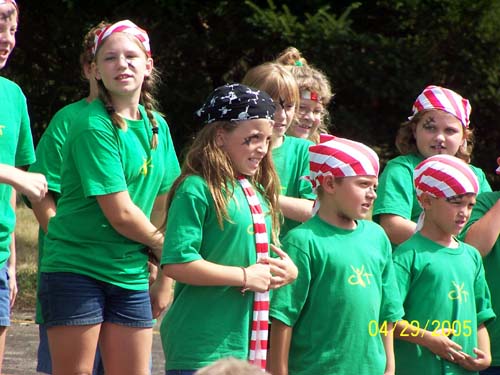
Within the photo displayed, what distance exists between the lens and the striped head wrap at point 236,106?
13.9 feet

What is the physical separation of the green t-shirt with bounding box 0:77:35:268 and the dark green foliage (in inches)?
292

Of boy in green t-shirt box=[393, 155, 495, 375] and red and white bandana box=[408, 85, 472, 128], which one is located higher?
red and white bandana box=[408, 85, 472, 128]

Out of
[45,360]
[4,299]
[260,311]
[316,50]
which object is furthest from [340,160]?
[316,50]

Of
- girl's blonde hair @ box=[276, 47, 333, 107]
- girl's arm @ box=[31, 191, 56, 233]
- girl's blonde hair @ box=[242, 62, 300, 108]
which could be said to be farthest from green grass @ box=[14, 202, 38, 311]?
girl's blonde hair @ box=[242, 62, 300, 108]

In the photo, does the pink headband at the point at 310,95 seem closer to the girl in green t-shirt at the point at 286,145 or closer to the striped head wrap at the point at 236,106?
the girl in green t-shirt at the point at 286,145

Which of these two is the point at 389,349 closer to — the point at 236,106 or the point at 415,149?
the point at 236,106

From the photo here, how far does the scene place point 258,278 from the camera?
4066 mm

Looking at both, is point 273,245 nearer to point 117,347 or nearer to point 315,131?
point 117,347

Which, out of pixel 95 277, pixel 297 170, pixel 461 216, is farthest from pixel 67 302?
pixel 461 216

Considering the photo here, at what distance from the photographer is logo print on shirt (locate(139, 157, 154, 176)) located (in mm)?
4648

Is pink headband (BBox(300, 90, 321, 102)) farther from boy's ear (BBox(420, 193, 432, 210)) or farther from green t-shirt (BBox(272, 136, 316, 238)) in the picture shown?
boy's ear (BBox(420, 193, 432, 210))

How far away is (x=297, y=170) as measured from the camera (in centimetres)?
507

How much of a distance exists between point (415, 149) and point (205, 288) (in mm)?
1826

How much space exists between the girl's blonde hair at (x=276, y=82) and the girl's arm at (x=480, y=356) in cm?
138
